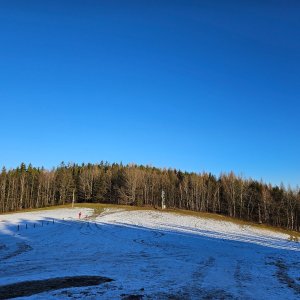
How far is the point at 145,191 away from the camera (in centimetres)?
11688

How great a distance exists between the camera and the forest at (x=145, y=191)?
351 ft

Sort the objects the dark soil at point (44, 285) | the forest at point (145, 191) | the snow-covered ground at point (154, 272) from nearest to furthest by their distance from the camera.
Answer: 1. the dark soil at point (44, 285)
2. the snow-covered ground at point (154, 272)
3. the forest at point (145, 191)

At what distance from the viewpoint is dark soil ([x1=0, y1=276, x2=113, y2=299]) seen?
40.8ft

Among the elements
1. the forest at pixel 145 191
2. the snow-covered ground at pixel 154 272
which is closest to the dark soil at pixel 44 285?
the snow-covered ground at pixel 154 272

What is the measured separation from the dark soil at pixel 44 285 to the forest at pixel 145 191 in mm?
92371

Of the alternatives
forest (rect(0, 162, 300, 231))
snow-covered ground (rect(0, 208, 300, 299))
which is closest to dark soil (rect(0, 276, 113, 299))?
snow-covered ground (rect(0, 208, 300, 299))

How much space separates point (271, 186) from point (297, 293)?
112915 mm

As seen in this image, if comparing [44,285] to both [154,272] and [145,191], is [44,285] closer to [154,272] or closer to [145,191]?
[154,272]

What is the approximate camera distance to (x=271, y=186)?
394 ft

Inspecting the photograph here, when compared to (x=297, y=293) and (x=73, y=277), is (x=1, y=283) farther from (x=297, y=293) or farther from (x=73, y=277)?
(x=297, y=293)

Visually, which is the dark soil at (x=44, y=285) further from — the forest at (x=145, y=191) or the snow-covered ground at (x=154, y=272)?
the forest at (x=145, y=191)

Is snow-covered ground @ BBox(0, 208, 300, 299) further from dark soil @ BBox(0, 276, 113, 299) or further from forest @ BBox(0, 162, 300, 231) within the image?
forest @ BBox(0, 162, 300, 231)

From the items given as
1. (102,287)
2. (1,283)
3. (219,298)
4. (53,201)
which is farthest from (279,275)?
(53,201)

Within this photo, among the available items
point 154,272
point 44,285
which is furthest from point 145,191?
point 44,285
